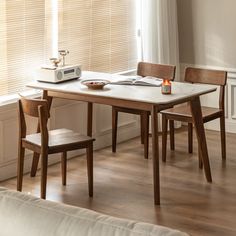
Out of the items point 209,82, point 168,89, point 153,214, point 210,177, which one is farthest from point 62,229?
point 209,82

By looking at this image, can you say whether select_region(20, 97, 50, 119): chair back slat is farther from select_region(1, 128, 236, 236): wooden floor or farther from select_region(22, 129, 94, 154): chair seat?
select_region(1, 128, 236, 236): wooden floor

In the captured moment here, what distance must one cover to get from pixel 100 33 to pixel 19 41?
39.1 inches

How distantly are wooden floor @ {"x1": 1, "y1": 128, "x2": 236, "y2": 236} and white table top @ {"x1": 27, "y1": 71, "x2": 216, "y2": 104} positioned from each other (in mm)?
688

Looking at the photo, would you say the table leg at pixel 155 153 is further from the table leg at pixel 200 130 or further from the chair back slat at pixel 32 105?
the chair back slat at pixel 32 105

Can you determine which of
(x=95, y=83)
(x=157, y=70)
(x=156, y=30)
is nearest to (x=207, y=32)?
(x=156, y=30)

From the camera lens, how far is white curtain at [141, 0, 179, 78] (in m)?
6.21

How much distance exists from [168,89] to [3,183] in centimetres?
141

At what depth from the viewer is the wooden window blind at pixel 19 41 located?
16.4 feet

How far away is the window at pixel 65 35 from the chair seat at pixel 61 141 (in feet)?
2.07

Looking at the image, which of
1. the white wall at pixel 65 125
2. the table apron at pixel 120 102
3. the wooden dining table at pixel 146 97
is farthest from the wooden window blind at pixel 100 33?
the table apron at pixel 120 102

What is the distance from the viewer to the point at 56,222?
204 centimetres

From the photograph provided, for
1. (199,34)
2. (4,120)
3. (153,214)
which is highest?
(199,34)

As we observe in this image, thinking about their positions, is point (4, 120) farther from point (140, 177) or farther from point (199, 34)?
point (199, 34)

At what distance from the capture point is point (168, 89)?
4.70 metres
